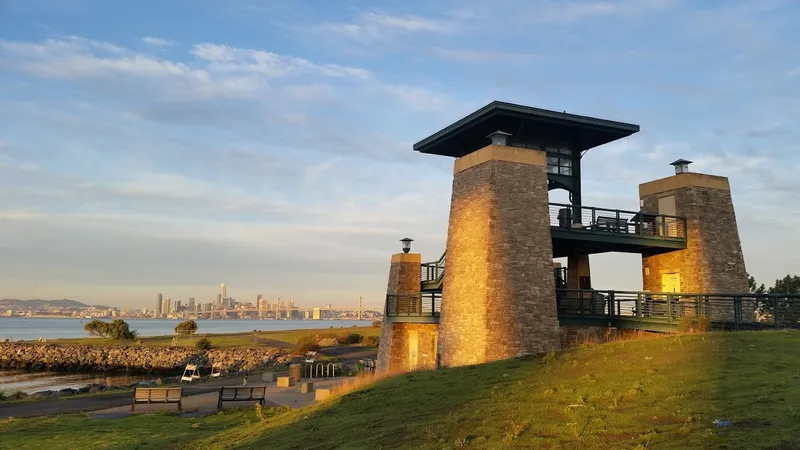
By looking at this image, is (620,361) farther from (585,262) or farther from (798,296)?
(585,262)

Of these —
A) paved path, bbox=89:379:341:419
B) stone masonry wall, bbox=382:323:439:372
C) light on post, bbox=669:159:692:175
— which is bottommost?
paved path, bbox=89:379:341:419

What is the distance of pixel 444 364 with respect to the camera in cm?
2600

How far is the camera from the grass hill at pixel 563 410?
891 centimetres

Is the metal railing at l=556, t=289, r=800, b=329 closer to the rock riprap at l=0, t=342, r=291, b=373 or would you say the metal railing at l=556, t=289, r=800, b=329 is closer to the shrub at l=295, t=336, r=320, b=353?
the rock riprap at l=0, t=342, r=291, b=373

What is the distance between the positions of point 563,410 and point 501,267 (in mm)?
13313

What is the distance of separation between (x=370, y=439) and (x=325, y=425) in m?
3.03

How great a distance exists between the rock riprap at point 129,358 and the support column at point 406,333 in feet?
Result: 86.8

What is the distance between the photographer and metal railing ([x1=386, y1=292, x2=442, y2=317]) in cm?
3147

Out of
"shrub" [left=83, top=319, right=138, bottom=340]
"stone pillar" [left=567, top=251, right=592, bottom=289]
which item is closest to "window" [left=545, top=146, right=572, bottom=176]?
"stone pillar" [left=567, top=251, right=592, bottom=289]

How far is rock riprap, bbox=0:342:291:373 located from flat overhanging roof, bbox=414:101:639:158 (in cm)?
3487

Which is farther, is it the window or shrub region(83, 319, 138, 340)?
shrub region(83, 319, 138, 340)

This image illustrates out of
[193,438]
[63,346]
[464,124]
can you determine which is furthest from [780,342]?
[63,346]

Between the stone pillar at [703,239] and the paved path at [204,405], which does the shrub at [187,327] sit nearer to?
the paved path at [204,405]

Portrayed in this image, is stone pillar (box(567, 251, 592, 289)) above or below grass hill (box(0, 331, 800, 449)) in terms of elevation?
above
